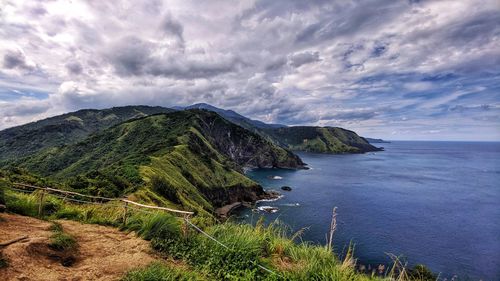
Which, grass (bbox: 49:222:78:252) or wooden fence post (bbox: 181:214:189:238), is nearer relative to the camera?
grass (bbox: 49:222:78:252)

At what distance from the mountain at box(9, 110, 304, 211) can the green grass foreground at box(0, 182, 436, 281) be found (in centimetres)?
3149

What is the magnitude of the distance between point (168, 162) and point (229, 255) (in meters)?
67.2

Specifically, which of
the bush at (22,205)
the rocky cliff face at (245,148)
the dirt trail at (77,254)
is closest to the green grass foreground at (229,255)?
the dirt trail at (77,254)

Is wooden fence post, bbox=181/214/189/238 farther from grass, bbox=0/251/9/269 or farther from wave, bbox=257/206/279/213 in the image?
wave, bbox=257/206/279/213

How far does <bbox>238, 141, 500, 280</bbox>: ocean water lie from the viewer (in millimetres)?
49406

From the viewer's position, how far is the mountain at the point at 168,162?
164 feet

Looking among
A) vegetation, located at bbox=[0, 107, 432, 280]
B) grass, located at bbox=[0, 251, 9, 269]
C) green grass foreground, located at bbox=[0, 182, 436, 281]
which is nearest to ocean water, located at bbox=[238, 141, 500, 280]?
vegetation, located at bbox=[0, 107, 432, 280]

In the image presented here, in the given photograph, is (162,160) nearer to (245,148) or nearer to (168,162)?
(168,162)

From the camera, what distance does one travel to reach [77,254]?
27.8 ft

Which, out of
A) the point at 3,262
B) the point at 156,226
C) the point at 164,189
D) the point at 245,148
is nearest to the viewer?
the point at 3,262

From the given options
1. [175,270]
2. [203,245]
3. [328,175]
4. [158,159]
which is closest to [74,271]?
[175,270]

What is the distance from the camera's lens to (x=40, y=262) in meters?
7.48

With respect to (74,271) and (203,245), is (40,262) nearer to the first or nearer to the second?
(74,271)

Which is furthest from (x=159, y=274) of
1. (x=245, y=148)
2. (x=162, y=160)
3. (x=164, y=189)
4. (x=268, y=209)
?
(x=245, y=148)
